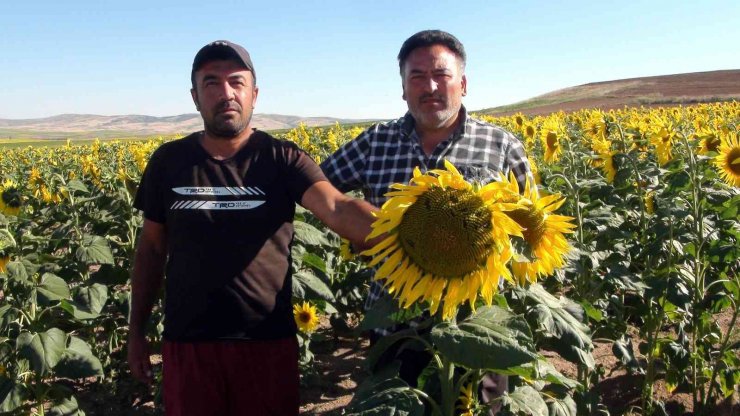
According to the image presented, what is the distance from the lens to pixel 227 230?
2.35 meters

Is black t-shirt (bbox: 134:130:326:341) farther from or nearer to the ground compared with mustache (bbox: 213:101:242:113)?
nearer to the ground

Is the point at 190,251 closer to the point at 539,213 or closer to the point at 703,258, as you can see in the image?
the point at 539,213

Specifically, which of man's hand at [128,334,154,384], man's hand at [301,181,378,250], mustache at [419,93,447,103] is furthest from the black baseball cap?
man's hand at [128,334,154,384]

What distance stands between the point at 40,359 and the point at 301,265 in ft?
5.15

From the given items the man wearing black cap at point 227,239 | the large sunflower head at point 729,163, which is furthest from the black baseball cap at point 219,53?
the large sunflower head at point 729,163

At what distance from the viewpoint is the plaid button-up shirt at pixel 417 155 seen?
2518 millimetres

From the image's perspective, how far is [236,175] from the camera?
2361 millimetres

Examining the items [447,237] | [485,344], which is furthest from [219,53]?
[485,344]

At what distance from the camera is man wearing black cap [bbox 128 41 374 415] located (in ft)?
7.70

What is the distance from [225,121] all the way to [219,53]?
25cm

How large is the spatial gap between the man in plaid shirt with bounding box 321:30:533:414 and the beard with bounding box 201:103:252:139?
58cm

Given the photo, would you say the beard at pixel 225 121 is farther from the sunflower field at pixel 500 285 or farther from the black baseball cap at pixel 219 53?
the sunflower field at pixel 500 285

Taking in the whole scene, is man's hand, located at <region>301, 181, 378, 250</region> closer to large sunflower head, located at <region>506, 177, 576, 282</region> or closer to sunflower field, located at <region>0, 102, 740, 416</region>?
sunflower field, located at <region>0, 102, 740, 416</region>

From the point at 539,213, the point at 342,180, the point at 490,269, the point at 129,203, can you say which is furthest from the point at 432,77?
the point at 129,203
